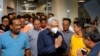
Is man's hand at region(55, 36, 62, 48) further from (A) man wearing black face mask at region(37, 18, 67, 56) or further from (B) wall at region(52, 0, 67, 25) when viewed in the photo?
(B) wall at region(52, 0, 67, 25)

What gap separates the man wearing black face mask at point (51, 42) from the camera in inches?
224

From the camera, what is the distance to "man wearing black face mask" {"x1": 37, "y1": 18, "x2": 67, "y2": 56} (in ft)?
18.6

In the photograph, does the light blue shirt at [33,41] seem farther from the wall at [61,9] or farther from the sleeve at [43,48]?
the wall at [61,9]

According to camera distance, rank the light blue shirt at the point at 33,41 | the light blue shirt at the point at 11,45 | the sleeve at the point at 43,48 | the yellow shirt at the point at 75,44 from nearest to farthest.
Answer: the sleeve at the point at 43,48
the light blue shirt at the point at 11,45
the yellow shirt at the point at 75,44
the light blue shirt at the point at 33,41

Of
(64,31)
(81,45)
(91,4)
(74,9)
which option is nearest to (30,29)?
(64,31)

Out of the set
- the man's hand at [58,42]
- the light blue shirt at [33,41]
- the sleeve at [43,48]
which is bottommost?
the light blue shirt at [33,41]

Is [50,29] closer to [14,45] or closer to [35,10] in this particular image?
[14,45]

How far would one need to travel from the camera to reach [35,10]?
22156 millimetres

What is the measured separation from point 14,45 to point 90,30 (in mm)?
2276

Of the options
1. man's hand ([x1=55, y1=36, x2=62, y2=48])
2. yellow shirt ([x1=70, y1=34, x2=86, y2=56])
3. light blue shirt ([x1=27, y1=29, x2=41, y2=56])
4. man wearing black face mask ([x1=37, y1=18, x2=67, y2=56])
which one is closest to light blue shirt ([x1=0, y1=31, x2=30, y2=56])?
man wearing black face mask ([x1=37, y1=18, x2=67, y2=56])

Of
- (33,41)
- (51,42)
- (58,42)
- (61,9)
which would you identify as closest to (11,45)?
(51,42)

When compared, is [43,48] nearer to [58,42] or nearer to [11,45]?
[58,42]

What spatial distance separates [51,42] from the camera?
19.0 feet

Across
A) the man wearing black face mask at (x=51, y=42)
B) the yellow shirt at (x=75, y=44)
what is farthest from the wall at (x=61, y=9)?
the man wearing black face mask at (x=51, y=42)
